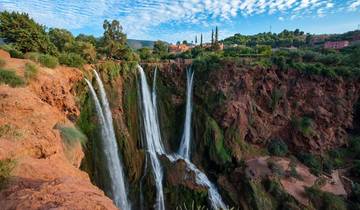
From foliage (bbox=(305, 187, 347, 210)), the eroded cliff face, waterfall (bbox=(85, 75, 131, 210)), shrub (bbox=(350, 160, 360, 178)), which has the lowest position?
foliage (bbox=(305, 187, 347, 210))

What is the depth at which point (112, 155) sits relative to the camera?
1465cm

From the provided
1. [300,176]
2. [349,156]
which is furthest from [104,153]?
[349,156]

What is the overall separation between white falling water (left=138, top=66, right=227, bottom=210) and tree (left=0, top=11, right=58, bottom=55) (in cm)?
679

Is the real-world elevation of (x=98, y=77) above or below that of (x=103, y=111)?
above

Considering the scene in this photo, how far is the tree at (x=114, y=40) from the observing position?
73.1 feet

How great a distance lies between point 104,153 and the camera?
1430 centimetres

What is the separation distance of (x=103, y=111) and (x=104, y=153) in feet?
8.27

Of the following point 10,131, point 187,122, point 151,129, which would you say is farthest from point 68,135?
point 187,122

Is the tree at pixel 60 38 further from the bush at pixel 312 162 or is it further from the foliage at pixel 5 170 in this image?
the bush at pixel 312 162

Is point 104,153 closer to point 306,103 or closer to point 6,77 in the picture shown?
point 6,77

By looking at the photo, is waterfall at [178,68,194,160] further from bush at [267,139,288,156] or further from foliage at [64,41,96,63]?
foliage at [64,41,96,63]

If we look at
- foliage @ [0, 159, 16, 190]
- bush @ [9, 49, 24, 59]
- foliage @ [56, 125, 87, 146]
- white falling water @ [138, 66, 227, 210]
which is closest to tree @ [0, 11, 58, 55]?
bush @ [9, 49, 24, 59]

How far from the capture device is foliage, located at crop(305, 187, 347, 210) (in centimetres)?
1634

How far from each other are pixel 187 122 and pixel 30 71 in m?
13.3
